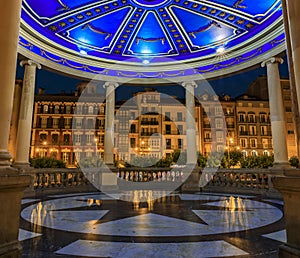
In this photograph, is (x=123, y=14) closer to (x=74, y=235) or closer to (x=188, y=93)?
(x=188, y=93)

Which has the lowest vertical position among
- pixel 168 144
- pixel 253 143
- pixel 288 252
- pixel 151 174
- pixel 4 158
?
pixel 288 252

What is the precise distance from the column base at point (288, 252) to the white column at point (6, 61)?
3.59m

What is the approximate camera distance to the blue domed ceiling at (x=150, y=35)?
31.5 ft

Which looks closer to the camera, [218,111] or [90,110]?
[90,110]

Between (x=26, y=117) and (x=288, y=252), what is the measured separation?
10.1 m

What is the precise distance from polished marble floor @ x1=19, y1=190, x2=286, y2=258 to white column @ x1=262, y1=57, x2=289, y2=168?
3729 mm

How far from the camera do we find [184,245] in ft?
12.1

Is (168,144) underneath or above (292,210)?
above

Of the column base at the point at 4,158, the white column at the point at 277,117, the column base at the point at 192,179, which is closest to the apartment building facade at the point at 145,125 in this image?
the column base at the point at 192,179

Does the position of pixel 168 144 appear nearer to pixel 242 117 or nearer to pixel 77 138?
pixel 242 117

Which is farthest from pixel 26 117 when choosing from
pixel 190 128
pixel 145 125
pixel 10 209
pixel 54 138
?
pixel 54 138

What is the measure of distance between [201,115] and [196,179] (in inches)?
1571

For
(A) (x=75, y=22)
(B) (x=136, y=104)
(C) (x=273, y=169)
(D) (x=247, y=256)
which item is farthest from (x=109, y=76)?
(B) (x=136, y=104)

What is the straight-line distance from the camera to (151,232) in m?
4.40
